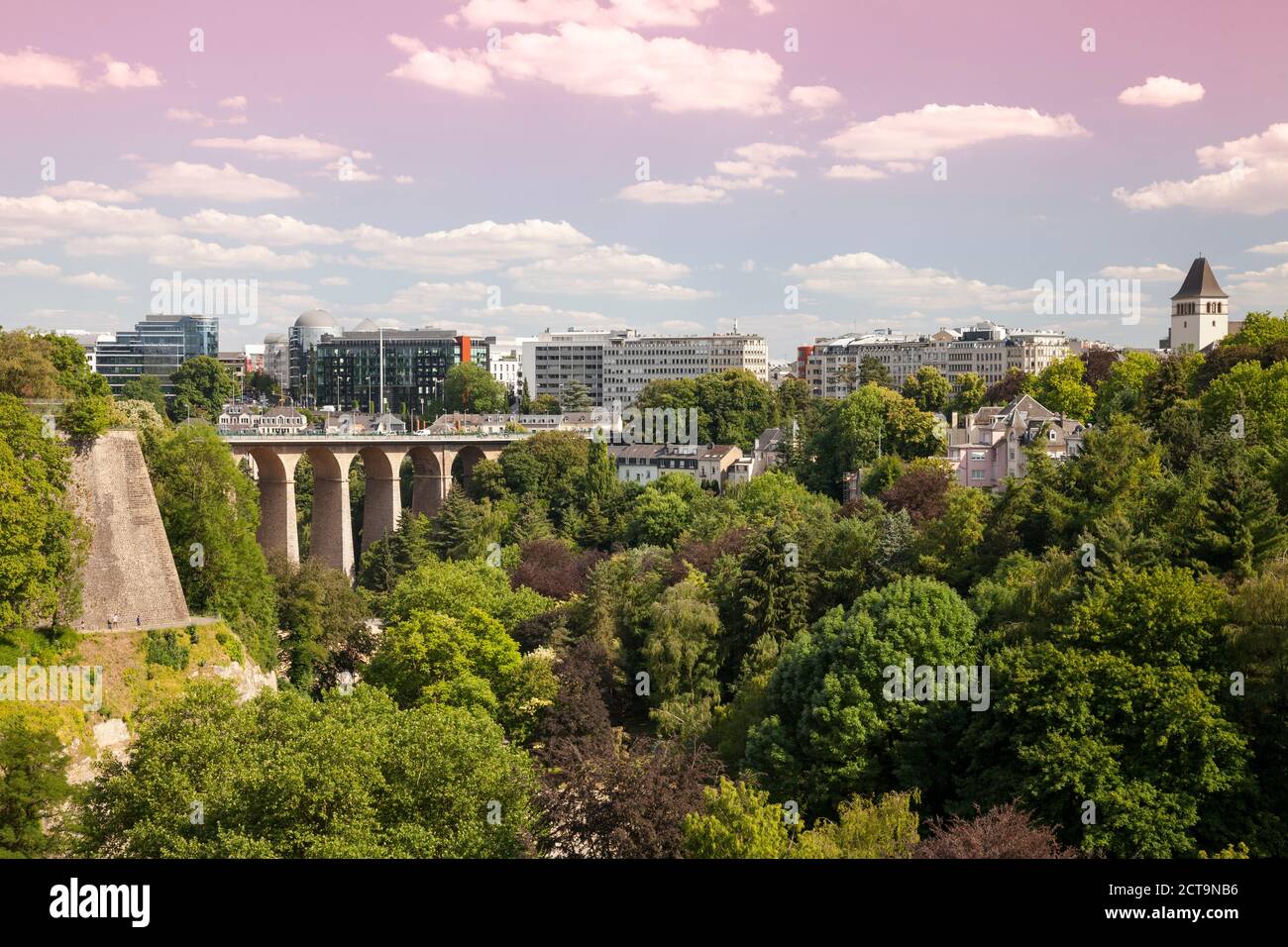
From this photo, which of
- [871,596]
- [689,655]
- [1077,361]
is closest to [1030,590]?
[871,596]

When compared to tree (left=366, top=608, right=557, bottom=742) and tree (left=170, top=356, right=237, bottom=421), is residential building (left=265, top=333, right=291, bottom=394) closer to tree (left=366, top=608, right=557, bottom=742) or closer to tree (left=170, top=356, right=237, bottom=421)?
tree (left=170, top=356, right=237, bottom=421)

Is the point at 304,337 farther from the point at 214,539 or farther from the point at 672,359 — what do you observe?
the point at 214,539

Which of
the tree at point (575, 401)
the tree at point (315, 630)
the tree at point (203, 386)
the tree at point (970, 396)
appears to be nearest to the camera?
the tree at point (315, 630)

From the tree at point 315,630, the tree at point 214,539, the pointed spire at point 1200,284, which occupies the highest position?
the pointed spire at point 1200,284

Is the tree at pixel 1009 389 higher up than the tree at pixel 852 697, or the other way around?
the tree at pixel 1009 389

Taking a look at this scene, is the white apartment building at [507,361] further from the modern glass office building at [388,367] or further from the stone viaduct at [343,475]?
the stone viaduct at [343,475]

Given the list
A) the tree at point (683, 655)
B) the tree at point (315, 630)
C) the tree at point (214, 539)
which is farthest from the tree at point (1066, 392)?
the tree at point (214, 539)

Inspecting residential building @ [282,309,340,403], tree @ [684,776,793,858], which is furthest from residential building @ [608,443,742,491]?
residential building @ [282,309,340,403]
